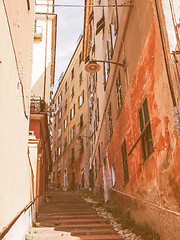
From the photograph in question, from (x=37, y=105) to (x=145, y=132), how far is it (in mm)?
8013

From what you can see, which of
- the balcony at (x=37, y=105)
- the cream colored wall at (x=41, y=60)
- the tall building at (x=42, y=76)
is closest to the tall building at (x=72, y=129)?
the tall building at (x=42, y=76)

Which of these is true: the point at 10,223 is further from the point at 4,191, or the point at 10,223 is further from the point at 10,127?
the point at 10,127

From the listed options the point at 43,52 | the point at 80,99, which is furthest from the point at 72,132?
the point at 43,52

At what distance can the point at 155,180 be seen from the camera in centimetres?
571

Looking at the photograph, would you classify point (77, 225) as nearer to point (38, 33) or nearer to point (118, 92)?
point (118, 92)

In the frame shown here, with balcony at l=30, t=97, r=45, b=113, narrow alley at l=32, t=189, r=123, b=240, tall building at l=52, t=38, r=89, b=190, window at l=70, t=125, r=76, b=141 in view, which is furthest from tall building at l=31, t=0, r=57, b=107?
window at l=70, t=125, r=76, b=141

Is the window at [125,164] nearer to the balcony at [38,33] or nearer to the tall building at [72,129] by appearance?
the balcony at [38,33]

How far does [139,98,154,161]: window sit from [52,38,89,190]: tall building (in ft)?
52.6

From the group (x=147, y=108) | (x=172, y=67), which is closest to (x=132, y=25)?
(x=147, y=108)

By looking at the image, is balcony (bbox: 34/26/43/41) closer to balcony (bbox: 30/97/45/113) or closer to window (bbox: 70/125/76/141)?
balcony (bbox: 30/97/45/113)

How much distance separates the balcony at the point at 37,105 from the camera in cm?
1300

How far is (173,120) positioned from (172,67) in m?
0.98

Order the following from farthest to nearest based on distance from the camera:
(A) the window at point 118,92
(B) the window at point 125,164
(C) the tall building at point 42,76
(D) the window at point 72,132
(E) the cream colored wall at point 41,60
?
1. (D) the window at point 72,132
2. (E) the cream colored wall at point 41,60
3. (C) the tall building at point 42,76
4. (A) the window at point 118,92
5. (B) the window at point 125,164

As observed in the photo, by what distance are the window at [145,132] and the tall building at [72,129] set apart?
1602 centimetres
